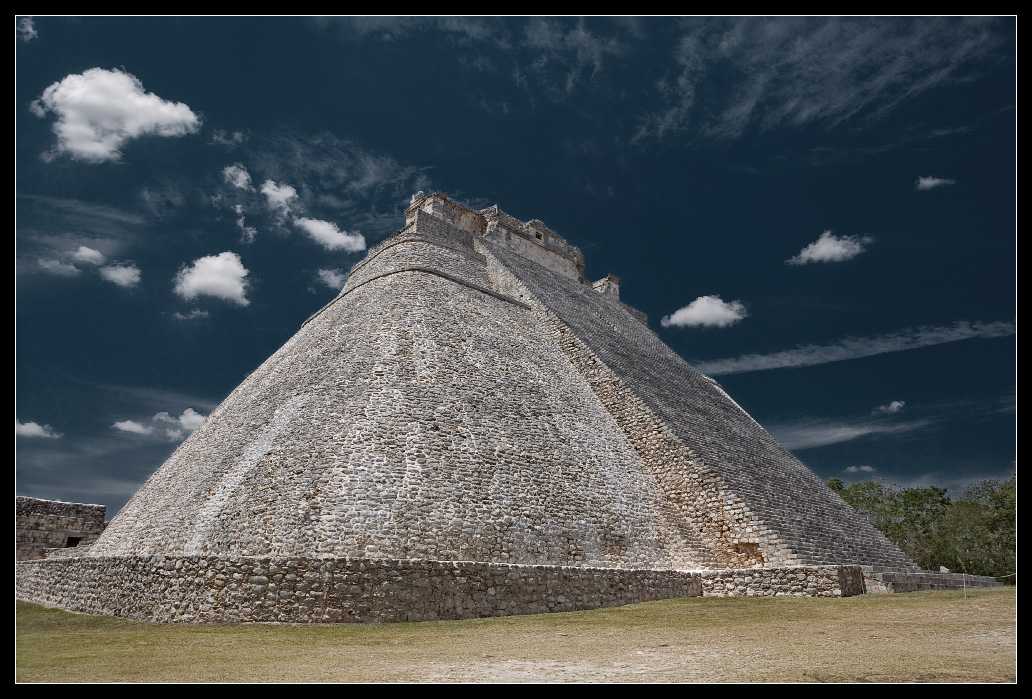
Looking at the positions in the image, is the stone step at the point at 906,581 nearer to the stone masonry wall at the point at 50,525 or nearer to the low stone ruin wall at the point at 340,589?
the low stone ruin wall at the point at 340,589

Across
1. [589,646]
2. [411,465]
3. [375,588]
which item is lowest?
[589,646]

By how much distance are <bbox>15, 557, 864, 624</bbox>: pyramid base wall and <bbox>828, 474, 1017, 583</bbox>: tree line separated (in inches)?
486

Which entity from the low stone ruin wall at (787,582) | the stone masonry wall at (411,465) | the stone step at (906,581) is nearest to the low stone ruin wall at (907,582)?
the stone step at (906,581)

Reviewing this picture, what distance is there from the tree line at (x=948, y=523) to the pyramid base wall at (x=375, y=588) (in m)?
12.3

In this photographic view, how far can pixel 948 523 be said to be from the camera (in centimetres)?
3067

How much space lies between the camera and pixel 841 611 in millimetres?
9852

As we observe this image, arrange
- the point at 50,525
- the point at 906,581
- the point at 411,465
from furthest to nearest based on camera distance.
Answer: the point at 50,525
the point at 906,581
the point at 411,465

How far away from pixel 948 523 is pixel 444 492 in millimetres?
29416

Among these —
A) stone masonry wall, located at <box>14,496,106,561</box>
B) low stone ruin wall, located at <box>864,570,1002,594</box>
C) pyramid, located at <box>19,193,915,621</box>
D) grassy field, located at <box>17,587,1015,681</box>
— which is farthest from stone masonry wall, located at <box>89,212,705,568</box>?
stone masonry wall, located at <box>14,496,106,561</box>

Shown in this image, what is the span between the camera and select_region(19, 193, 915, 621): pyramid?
9.66 meters

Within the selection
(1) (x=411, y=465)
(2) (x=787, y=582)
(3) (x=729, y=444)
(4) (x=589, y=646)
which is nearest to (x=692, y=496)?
(2) (x=787, y=582)

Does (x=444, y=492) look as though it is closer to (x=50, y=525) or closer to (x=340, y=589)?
(x=340, y=589)

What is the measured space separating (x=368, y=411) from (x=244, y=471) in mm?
2285

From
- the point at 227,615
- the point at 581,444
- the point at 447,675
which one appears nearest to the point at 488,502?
the point at 581,444
